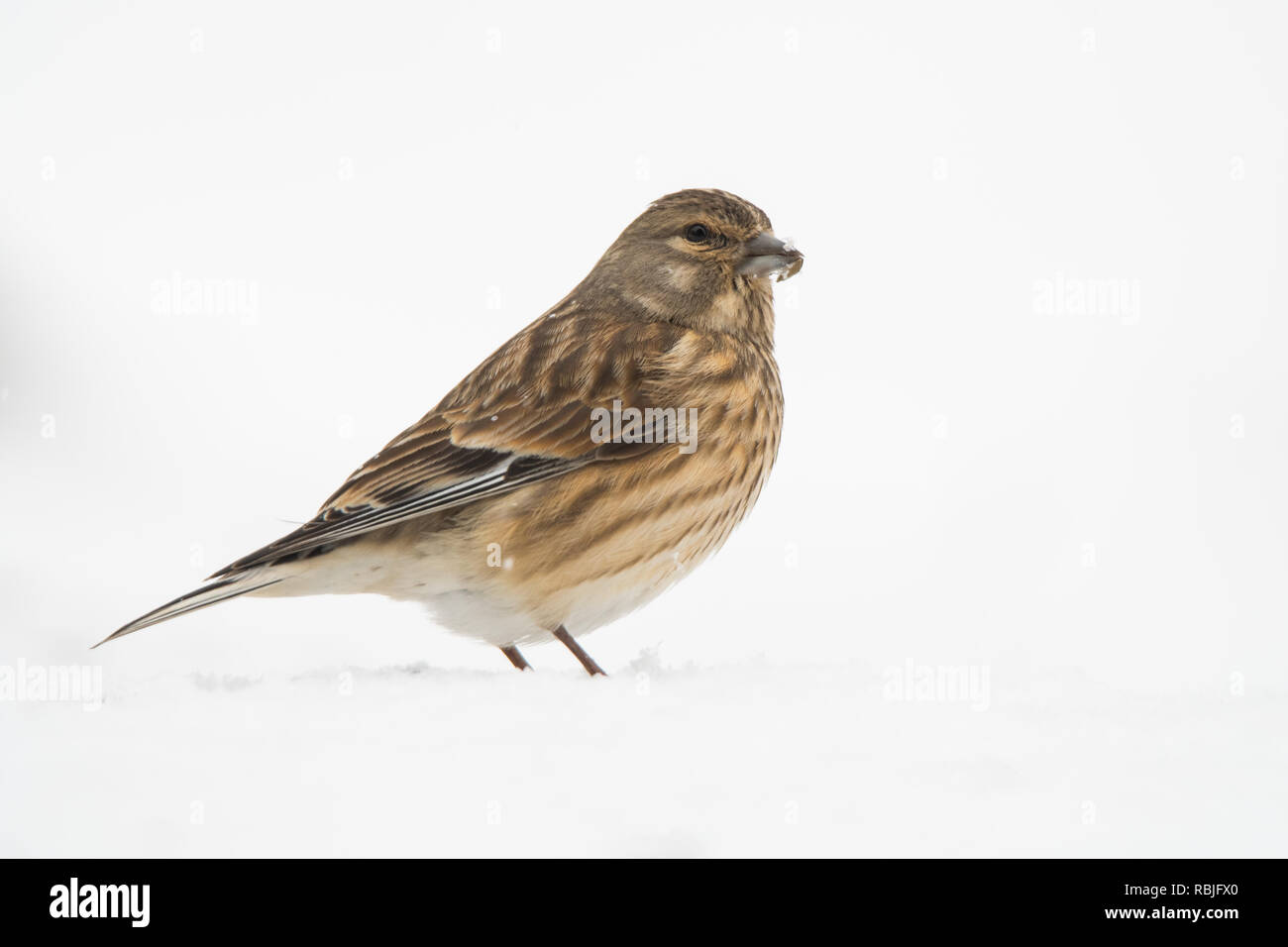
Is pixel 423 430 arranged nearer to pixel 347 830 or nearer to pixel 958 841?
pixel 347 830

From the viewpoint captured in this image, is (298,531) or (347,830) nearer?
(347,830)

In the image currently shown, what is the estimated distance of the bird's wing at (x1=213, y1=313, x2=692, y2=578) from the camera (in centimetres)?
494

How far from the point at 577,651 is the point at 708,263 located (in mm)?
1893

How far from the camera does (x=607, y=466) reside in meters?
5.11

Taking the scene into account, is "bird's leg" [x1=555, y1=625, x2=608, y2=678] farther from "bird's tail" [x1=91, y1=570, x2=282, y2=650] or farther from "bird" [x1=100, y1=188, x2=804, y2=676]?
"bird's tail" [x1=91, y1=570, x2=282, y2=650]

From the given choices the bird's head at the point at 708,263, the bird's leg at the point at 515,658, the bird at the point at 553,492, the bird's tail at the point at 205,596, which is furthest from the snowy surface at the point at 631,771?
the bird's head at the point at 708,263

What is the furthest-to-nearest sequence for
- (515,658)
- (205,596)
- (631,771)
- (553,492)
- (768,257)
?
(768,257) < (515,658) < (553,492) < (205,596) < (631,771)

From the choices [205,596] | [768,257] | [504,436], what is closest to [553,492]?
[504,436]

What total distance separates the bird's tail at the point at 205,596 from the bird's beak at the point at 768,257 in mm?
2505

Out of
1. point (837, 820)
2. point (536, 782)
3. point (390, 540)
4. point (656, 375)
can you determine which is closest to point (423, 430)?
point (390, 540)

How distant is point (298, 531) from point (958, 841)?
2.80 metres

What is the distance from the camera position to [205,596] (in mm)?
4543

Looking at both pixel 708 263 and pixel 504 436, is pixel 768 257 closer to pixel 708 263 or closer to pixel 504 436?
pixel 708 263

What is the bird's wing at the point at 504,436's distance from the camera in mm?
4941
